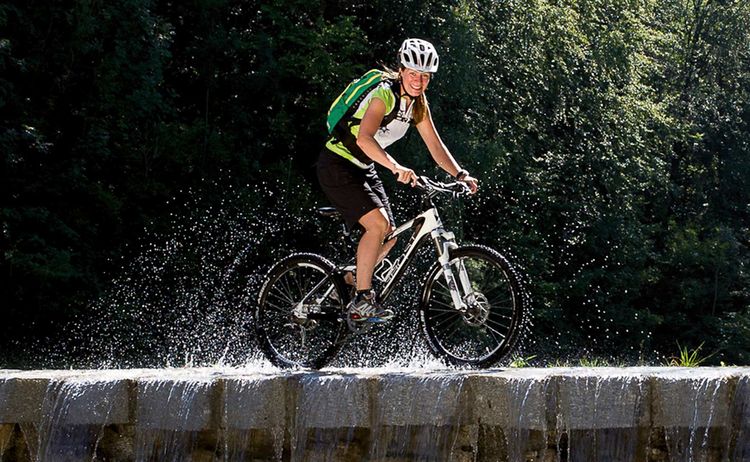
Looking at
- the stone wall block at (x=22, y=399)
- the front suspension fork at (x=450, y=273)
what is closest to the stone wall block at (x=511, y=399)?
the front suspension fork at (x=450, y=273)

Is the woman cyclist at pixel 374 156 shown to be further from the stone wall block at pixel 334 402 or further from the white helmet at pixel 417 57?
the stone wall block at pixel 334 402

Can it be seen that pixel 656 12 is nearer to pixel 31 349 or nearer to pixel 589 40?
pixel 589 40

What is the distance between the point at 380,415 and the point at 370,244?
3.46 feet

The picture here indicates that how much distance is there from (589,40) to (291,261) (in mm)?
22851

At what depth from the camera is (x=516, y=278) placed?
7.32 m

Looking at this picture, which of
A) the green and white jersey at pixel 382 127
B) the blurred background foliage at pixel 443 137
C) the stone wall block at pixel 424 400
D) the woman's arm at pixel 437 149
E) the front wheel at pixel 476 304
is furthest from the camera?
the blurred background foliage at pixel 443 137

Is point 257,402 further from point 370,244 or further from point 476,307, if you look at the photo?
point 476,307

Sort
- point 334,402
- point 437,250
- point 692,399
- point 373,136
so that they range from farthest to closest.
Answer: point 437,250
point 373,136
point 334,402
point 692,399

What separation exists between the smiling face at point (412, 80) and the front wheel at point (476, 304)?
872mm

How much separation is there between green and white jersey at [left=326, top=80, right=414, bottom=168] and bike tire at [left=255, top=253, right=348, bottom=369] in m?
0.67

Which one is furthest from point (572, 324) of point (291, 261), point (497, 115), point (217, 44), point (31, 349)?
point (291, 261)

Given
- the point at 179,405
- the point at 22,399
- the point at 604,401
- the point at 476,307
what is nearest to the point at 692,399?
the point at 604,401

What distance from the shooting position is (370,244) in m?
7.56

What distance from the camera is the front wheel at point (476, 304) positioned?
7383 millimetres
